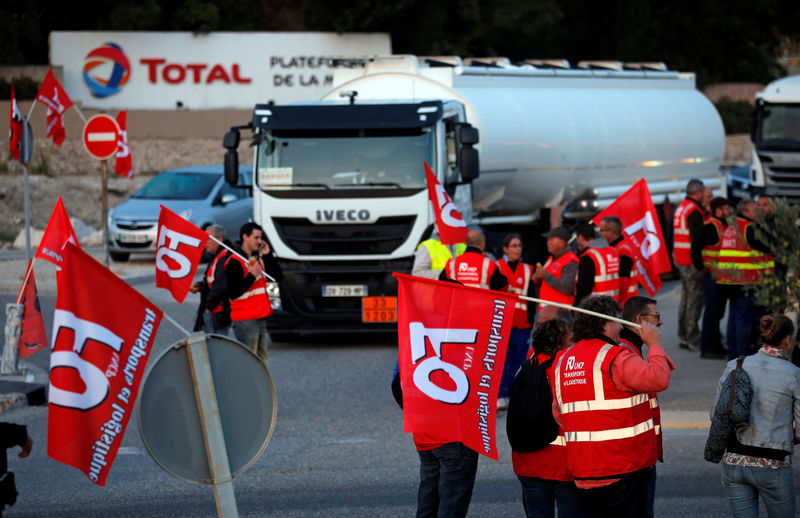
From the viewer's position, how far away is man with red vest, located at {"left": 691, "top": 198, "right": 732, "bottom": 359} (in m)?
14.0

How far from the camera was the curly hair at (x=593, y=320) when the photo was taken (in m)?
6.04

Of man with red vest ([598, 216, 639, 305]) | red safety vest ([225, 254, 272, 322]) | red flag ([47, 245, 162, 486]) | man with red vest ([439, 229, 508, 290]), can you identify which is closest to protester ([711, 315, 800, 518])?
red flag ([47, 245, 162, 486])

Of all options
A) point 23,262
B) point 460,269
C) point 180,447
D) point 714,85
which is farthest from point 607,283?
point 714,85

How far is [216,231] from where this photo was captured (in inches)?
464

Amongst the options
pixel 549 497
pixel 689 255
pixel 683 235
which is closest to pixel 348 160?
pixel 683 235

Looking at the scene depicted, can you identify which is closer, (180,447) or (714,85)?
(180,447)

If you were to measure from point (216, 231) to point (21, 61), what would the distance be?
111ft

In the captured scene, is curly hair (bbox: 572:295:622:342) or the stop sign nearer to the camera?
curly hair (bbox: 572:295:622:342)

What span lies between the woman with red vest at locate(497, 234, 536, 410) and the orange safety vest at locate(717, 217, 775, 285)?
2.55 m

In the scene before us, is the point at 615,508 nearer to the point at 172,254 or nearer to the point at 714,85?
the point at 172,254

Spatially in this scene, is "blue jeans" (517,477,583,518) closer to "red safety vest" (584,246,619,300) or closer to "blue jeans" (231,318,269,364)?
"red safety vest" (584,246,619,300)

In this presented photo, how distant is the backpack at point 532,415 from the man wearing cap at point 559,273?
493 centimetres

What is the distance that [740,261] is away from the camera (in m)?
13.3

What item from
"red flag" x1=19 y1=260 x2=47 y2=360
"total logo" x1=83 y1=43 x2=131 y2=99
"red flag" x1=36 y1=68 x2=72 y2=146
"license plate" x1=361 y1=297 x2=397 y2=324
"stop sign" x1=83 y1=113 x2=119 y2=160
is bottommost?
"license plate" x1=361 y1=297 x2=397 y2=324
